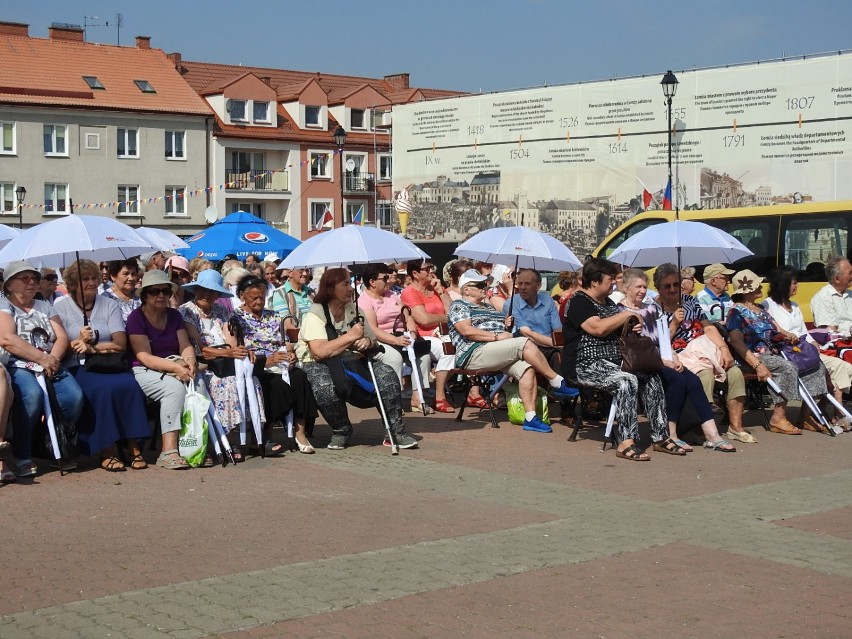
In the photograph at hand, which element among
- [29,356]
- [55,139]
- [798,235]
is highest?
[55,139]

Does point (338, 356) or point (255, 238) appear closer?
point (338, 356)

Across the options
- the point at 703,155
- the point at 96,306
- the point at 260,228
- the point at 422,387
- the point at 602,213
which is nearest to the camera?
the point at 96,306

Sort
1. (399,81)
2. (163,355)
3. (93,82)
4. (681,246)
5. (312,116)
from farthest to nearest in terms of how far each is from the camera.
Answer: (399,81)
(312,116)
(93,82)
(681,246)
(163,355)

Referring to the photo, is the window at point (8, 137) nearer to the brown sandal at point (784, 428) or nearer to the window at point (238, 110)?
the window at point (238, 110)

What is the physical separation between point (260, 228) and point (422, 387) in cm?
1187

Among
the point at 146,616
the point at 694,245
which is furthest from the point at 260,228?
the point at 146,616

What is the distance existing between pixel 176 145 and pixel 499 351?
56.4 meters

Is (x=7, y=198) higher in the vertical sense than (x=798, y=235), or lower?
higher

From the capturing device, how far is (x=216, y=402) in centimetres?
1020

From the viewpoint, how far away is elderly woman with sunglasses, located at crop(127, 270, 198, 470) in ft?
32.2

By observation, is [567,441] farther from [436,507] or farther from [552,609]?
[552,609]

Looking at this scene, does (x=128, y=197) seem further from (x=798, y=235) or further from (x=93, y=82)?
(x=798, y=235)

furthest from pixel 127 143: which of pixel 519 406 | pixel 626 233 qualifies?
pixel 519 406

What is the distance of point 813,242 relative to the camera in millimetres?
17641
